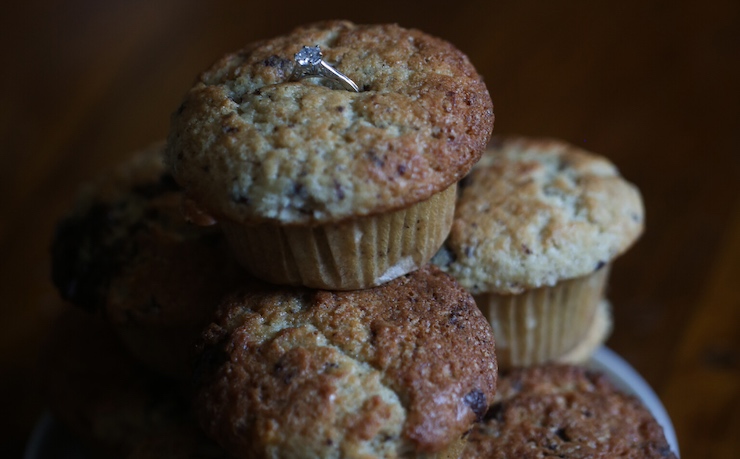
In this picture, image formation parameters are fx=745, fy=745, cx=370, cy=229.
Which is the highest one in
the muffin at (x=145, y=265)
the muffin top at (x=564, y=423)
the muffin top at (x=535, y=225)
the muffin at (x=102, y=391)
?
the muffin top at (x=535, y=225)

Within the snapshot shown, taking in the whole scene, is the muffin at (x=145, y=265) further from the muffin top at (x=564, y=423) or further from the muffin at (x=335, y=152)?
the muffin top at (x=564, y=423)

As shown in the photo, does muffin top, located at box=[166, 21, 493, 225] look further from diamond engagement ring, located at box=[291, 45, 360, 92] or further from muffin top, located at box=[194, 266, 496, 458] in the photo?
muffin top, located at box=[194, 266, 496, 458]

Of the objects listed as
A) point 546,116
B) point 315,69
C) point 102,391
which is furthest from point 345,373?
point 546,116

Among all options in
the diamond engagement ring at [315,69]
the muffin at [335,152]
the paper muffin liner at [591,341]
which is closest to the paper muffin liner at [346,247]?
the muffin at [335,152]

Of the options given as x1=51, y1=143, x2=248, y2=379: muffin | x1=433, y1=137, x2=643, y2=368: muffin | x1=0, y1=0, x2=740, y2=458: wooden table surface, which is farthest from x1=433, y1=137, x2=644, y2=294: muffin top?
x1=0, y1=0, x2=740, y2=458: wooden table surface

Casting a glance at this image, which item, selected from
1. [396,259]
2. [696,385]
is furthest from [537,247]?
[696,385]

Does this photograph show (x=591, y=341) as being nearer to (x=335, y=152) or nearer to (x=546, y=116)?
(x=335, y=152)
